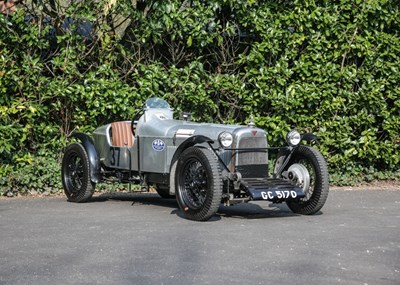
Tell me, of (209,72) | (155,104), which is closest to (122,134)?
(155,104)

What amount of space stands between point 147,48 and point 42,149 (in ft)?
7.86

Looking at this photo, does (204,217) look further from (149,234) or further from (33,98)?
(33,98)

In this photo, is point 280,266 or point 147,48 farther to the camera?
point 147,48

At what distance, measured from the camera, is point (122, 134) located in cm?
1182

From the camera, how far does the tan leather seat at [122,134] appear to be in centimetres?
1170

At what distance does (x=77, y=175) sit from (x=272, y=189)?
10.8 ft

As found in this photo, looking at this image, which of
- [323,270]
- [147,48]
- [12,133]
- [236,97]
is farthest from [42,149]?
[323,270]

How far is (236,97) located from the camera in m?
14.5

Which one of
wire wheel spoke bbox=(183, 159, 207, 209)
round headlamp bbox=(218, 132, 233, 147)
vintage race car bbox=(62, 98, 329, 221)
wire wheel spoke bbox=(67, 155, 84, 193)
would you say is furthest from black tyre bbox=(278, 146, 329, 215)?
wire wheel spoke bbox=(67, 155, 84, 193)

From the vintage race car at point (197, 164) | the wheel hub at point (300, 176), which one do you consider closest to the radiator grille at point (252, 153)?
the vintage race car at point (197, 164)

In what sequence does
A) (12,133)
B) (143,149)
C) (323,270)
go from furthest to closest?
(12,133), (143,149), (323,270)

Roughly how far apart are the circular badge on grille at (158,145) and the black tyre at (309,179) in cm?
162

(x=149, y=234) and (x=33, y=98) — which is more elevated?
(x=33, y=98)

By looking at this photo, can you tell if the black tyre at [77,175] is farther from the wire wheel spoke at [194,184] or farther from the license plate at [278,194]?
the license plate at [278,194]
